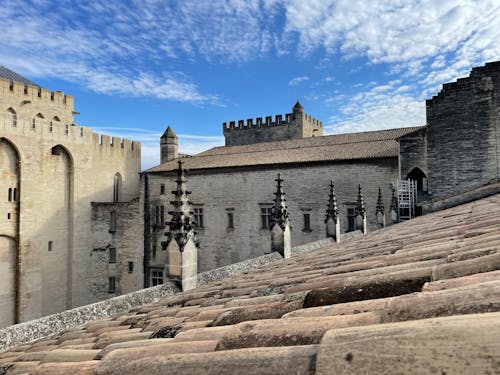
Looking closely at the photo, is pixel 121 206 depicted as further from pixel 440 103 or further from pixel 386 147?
Result: pixel 440 103

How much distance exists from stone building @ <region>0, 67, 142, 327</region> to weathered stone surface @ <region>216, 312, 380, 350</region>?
25.2 metres

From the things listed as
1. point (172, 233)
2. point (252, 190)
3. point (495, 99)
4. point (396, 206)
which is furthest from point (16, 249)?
point (495, 99)

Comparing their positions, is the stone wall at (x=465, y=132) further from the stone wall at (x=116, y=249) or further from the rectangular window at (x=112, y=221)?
the rectangular window at (x=112, y=221)

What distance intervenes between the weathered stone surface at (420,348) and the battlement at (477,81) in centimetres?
2116

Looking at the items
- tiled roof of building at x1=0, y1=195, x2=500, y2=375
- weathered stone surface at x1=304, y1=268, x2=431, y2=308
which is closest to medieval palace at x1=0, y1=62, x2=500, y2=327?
weathered stone surface at x1=304, y1=268, x2=431, y2=308

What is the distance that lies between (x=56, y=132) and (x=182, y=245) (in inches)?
832

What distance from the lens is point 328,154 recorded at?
2373 cm

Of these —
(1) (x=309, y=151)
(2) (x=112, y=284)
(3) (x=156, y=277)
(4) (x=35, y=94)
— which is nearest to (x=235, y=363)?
(1) (x=309, y=151)

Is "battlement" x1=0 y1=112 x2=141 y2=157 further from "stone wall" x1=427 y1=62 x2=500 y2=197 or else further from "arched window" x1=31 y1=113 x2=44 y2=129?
"stone wall" x1=427 y1=62 x2=500 y2=197

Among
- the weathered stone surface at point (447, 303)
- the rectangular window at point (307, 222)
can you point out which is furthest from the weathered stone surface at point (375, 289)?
the rectangular window at point (307, 222)

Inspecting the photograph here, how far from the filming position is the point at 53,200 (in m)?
25.2

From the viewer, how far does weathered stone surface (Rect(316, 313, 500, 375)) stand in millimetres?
1075

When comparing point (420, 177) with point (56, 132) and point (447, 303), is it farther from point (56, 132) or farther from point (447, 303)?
point (56, 132)

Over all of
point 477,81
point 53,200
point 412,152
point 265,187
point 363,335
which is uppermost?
point 477,81
